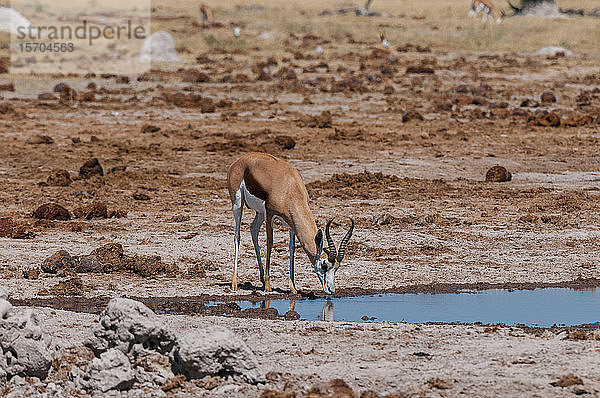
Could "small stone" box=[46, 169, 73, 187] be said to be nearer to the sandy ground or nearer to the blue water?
the blue water

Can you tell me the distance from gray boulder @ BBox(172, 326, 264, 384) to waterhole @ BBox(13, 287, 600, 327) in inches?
96.1

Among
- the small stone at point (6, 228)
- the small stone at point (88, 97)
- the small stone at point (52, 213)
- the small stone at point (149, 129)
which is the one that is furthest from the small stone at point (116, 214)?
the small stone at point (88, 97)

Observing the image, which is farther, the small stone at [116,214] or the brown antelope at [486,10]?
the brown antelope at [486,10]

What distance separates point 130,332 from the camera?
24.0 feet

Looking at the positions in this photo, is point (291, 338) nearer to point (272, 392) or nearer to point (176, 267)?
point (272, 392)

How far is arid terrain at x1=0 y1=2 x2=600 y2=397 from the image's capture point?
7996 mm

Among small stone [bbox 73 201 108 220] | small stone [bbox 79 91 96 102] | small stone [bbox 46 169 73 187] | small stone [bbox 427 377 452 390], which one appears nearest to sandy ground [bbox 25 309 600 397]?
small stone [bbox 427 377 452 390]

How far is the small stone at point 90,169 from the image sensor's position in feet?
60.1

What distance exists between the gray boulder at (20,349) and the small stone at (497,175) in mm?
11942

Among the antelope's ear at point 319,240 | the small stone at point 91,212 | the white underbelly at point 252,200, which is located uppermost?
the white underbelly at point 252,200

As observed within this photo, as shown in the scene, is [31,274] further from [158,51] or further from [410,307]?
[158,51]

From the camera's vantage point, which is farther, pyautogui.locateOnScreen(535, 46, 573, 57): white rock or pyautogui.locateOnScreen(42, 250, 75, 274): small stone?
pyautogui.locateOnScreen(535, 46, 573, 57): white rock

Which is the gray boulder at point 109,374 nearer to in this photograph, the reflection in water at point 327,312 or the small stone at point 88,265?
the reflection in water at point 327,312

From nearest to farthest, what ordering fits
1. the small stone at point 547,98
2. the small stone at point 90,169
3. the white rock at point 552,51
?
the small stone at point 90,169 < the small stone at point 547,98 < the white rock at point 552,51
